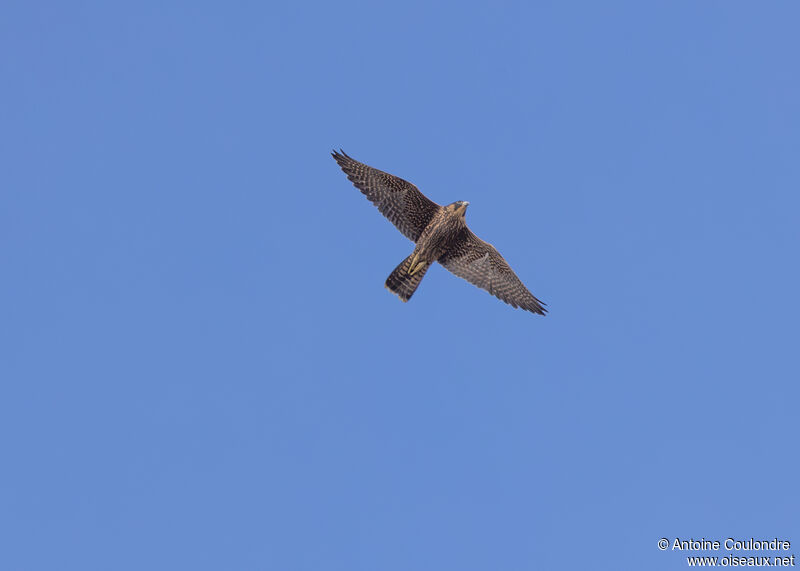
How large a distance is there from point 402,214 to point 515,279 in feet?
11.8

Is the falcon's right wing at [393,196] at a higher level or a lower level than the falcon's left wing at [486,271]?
lower

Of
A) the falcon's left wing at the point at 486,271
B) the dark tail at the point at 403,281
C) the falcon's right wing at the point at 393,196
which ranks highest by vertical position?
the falcon's left wing at the point at 486,271

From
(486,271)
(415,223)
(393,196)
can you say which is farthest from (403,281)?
(486,271)

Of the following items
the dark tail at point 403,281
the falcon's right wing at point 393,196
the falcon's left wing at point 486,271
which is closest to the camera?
the falcon's right wing at point 393,196

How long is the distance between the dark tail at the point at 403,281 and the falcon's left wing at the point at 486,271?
127 cm

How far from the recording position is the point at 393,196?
658 inches

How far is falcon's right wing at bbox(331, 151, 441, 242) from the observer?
54.4 ft

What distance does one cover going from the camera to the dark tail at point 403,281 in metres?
A: 16.8

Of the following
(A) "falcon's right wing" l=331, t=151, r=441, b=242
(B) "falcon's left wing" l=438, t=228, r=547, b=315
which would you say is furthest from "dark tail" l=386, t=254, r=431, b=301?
(B) "falcon's left wing" l=438, t=228, r=547, b=315

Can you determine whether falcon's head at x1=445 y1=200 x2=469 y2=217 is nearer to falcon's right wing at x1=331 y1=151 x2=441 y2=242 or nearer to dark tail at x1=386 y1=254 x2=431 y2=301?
falcon's right wing at x1=331 y1=151 x2=441 y2=242

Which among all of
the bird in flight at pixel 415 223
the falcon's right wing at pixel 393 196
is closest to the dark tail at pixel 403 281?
the bird in flight at pixel 415 223

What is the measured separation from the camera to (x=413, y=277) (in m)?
16.9

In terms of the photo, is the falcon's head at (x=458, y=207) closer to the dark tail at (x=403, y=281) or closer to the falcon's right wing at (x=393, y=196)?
the falcon's right wing at (x=393, y=196)

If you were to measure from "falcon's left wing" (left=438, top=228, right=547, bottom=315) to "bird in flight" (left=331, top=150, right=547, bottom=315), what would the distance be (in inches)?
1.1
